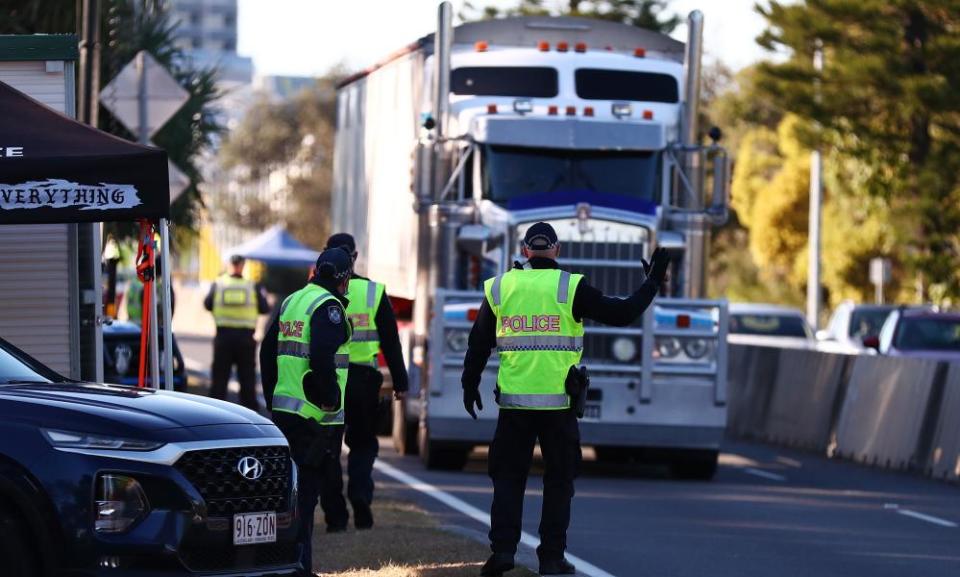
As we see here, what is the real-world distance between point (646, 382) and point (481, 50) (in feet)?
12.7

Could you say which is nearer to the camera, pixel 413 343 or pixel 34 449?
pixel 34 449

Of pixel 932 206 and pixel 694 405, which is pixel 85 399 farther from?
pixel 932 206

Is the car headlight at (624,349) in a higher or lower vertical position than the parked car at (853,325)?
higher

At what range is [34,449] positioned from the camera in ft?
26.1

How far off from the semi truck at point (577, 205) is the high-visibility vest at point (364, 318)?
422cm

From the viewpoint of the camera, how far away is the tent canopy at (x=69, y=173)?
1135cm

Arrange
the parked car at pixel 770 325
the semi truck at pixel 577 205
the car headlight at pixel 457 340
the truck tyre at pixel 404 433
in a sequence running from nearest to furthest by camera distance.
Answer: the car headlight at pixel 457 340, the semi truck at pixel 577 205, the truck tyre at pixel 404 433, the parked car at pixel 770 325

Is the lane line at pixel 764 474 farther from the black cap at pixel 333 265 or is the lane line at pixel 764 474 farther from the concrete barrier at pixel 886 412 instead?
the black cap at pixel 333 265

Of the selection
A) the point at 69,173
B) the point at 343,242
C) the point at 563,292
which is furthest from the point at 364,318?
the point at 563,292

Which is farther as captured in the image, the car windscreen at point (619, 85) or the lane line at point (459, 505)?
the car windscreen at point (619, 85)

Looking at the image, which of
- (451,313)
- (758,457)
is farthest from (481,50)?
(758,457)

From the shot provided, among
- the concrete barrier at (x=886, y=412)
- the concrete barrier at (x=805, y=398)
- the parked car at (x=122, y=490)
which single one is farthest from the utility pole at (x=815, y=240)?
the parked car at (x=122, y=490)

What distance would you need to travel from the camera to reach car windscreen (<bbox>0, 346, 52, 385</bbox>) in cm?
891

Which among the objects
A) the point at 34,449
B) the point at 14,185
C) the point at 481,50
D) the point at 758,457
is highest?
the point at 481,50
